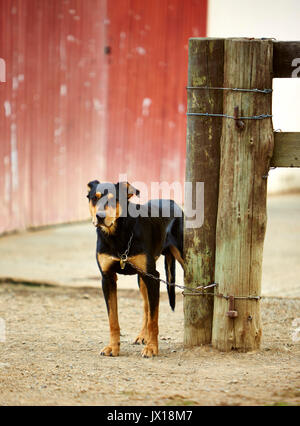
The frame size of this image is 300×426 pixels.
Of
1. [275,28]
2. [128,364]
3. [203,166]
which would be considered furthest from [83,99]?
[128,364]

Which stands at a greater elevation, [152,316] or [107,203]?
[107,203]

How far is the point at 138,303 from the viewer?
23.0 ft

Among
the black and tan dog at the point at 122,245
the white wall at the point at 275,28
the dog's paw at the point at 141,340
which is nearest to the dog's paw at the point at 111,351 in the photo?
the black and tan dog at the point at 122,245

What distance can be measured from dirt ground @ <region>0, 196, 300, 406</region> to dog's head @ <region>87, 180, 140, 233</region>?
93 centimetres

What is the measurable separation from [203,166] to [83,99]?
772 cm

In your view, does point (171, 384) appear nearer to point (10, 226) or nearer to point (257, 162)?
point (257, 162)

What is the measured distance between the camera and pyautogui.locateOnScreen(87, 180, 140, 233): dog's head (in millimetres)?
4801

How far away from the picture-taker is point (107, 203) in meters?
4.85

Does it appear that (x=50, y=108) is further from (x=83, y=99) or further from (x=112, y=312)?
(x=112, y=312)

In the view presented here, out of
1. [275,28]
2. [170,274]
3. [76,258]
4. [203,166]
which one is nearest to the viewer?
[203,166]

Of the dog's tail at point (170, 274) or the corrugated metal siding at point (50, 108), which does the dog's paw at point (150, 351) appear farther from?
the corrugated metal siding at point (50, 108)

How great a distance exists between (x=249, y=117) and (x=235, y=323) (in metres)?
1.36

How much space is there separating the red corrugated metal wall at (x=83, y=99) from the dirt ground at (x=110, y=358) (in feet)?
8.30

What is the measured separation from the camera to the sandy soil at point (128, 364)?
4.07m
